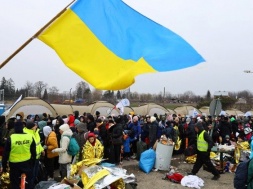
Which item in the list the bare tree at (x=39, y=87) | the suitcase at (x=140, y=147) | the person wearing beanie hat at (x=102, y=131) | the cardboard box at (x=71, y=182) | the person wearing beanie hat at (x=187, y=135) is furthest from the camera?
the bare tree at (x=39, y=87)

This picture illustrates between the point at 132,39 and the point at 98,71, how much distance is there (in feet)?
3.46

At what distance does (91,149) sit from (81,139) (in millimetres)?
927

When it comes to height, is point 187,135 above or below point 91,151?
Answer: below

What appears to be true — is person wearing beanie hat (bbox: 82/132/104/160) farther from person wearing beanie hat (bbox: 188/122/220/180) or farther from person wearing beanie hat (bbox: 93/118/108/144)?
person wearing beanie hat (bbox: 188/122/220/180)

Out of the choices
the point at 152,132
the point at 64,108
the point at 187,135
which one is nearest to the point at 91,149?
the point at 152,132

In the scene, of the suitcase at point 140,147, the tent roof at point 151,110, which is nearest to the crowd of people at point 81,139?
the suitcase at point 140,147

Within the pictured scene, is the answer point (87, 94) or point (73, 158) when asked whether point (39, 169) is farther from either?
point (87, 94)

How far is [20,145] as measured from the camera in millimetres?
6527

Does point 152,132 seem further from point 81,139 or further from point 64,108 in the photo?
point 64,108

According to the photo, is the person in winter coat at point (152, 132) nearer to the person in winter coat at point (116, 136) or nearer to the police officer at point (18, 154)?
the person in winter coat at point (116, 136)

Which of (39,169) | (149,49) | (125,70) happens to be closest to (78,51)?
(125,70)

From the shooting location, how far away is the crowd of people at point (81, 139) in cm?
662

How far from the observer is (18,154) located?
21.5ft

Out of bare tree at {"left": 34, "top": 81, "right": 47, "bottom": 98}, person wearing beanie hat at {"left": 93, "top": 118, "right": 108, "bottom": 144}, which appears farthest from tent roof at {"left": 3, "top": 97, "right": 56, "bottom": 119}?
bare tree at {"left": 34, "top": 81, "right": 47, "bottom": 98}
